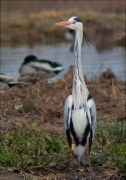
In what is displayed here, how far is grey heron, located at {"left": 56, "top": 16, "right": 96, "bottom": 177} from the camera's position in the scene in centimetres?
658

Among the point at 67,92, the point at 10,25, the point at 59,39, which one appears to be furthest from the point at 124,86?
the point at 10,25

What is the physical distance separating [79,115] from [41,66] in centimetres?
749

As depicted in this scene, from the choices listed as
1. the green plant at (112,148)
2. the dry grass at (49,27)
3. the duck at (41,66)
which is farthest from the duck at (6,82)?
the dry grass at (49,27)

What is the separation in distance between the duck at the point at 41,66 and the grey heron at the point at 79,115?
277 inches

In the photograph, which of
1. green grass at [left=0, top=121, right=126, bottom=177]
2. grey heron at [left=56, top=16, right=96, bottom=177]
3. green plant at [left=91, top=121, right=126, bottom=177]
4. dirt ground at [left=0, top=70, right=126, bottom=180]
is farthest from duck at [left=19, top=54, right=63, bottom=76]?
grey heron at [left=56, top=16, right=96, bottom=177]

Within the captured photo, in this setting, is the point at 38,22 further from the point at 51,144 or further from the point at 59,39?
the point at 51,144

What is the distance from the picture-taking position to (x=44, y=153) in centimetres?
704

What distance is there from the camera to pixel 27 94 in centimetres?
1127

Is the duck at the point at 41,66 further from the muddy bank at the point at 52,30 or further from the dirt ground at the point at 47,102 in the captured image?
the muddy bank at the point at 52,30

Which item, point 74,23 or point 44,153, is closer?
point 74,23

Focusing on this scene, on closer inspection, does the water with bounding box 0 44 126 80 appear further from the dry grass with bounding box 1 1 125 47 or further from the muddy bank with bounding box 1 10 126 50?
the dry grass with bounding box 1 1 125 47

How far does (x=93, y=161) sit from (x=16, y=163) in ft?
3.21

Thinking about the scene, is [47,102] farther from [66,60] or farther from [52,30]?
[52,30]

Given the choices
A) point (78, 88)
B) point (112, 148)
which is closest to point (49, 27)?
point (112, 148)
